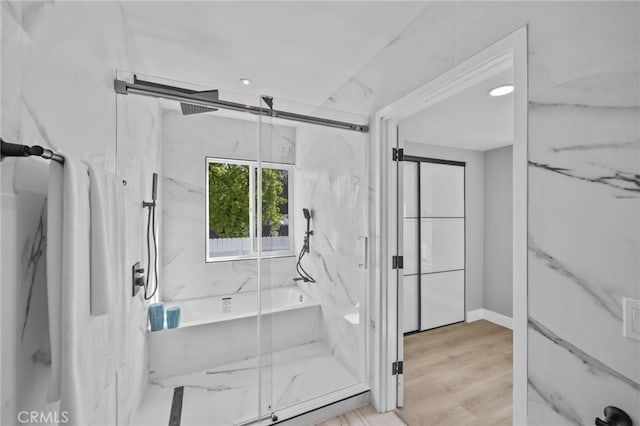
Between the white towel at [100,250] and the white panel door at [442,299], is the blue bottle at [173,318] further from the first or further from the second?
the white panel door at [442,299]

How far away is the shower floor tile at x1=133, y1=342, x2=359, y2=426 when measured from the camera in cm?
185

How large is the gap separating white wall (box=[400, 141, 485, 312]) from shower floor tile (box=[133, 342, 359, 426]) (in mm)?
2485

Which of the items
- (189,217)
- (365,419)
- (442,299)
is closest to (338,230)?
(365,419)

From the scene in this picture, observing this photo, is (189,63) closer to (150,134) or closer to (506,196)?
(150,134)

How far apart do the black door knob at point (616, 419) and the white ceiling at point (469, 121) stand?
70.5 inches

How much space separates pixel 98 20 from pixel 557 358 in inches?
91.6

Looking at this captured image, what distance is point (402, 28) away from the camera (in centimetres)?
170

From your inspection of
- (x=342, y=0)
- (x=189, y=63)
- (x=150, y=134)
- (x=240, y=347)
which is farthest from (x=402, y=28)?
(x=240, y=347)

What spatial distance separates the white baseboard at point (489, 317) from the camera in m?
3.51

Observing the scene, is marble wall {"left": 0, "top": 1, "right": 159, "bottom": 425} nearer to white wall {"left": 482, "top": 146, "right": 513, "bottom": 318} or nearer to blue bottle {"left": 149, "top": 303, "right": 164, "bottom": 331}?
blue bottle {"left": 149, "top": 303, "right": 164, "bottom": 331}

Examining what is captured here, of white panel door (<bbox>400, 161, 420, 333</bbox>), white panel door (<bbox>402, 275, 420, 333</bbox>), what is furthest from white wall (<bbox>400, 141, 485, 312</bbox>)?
white panel door (<bbox>402, 275, 420, 333</bbox>)

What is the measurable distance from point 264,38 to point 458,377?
303cm

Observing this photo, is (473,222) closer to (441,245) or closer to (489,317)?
(441,245)

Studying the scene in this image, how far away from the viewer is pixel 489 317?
3715 mm
